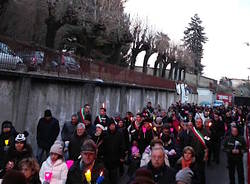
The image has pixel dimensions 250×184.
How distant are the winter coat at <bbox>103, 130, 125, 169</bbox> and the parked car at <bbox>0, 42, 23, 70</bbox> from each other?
4.47 m

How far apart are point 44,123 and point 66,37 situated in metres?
25.9

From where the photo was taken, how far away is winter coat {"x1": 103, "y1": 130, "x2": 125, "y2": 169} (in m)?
7.31

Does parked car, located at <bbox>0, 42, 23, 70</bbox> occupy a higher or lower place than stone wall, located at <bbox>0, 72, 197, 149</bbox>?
higher

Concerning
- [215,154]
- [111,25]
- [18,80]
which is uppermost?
[111,25]

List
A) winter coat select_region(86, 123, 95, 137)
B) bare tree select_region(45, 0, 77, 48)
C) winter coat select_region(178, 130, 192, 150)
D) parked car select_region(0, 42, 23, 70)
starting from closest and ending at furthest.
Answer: winter coat select_region(178, 130, 192, 150) → winter coat select_region(86, 123, 95, 137) → parked car select_region(0, 42, 23, 70) → bare tree select_region(45, 0, 77, 48)

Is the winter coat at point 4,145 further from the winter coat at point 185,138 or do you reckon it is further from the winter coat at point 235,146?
the winter coat at point 235,146

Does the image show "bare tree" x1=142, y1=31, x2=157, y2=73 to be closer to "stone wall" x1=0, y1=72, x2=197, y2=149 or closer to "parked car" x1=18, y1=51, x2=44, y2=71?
"stone wall" x1=0, y1=72, x2=197, y2=149

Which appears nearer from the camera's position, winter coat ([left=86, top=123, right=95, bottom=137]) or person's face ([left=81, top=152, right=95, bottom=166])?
person's face ([left=81, top=152, right=95, bottom=166])

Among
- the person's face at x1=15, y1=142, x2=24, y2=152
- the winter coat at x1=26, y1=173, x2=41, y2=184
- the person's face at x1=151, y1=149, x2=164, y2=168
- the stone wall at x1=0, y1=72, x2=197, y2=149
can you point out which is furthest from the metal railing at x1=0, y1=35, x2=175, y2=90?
the person's face at x1=151, y1=149, x2=164, y2=168

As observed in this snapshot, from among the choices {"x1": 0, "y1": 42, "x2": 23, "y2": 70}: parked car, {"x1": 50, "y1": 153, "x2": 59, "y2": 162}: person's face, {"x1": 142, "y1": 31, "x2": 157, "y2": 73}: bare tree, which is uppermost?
{"x1": 142, "y1": 31, "x2": 157, "y2": 73}: bare tree

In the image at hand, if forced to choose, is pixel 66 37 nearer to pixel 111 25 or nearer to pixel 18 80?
pixel 111 25

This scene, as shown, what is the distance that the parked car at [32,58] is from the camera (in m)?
10.6

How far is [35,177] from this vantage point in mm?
4238

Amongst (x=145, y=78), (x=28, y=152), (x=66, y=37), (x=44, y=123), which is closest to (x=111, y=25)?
(x=145, y=78)
